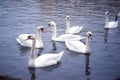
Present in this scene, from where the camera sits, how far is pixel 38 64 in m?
17.2

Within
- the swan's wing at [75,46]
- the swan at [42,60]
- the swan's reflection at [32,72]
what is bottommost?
the swan's reflection at [32,72]

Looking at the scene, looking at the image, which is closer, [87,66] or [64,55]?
[87,66]

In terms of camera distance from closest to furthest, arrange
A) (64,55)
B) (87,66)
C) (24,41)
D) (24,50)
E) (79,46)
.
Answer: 1. (87,66)
2. (64,55)
3. (79,46)
4. (24,50)
5. (24,41)

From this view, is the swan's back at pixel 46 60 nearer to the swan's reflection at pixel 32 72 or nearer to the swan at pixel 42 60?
the swan at pixel 42 60

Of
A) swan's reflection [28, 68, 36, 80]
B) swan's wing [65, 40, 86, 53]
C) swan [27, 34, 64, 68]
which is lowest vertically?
swan's reflection [28, 68, 36, 80]

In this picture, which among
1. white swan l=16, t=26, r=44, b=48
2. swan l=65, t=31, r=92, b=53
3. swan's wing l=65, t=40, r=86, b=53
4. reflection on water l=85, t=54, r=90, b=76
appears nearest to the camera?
reflection on water l=85, t=54, r=90, b=76

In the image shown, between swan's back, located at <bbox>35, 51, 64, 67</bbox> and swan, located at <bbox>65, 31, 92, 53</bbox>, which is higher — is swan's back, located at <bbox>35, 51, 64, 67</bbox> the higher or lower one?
the lower one

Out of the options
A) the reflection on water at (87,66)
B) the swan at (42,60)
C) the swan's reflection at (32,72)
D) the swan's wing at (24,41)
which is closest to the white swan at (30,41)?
the swan's wing at (24,41)

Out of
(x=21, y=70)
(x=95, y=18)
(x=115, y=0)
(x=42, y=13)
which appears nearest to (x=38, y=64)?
(x=21, y=70)

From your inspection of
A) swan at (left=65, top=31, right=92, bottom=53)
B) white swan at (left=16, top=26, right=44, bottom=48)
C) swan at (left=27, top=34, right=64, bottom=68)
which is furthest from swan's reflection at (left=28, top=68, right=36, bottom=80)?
white swan at (left=16, top=26, right=44, bottom=48)

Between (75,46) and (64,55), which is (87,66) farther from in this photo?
(75,46)

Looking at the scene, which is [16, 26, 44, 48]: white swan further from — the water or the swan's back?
the swan's back

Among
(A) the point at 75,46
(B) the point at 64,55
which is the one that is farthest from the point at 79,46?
(B) the point at 64,55

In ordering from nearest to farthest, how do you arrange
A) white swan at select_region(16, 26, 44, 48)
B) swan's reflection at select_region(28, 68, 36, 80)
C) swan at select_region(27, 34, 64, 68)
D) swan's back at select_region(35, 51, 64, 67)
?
swan's reflection at select_region(28, 68, 36, 80) → swan at select_region(27, 34, 64, 68) → swan's back at select_region(35, 51, 64, 67) → white swan at select_region(16, 26, 44, 48)
